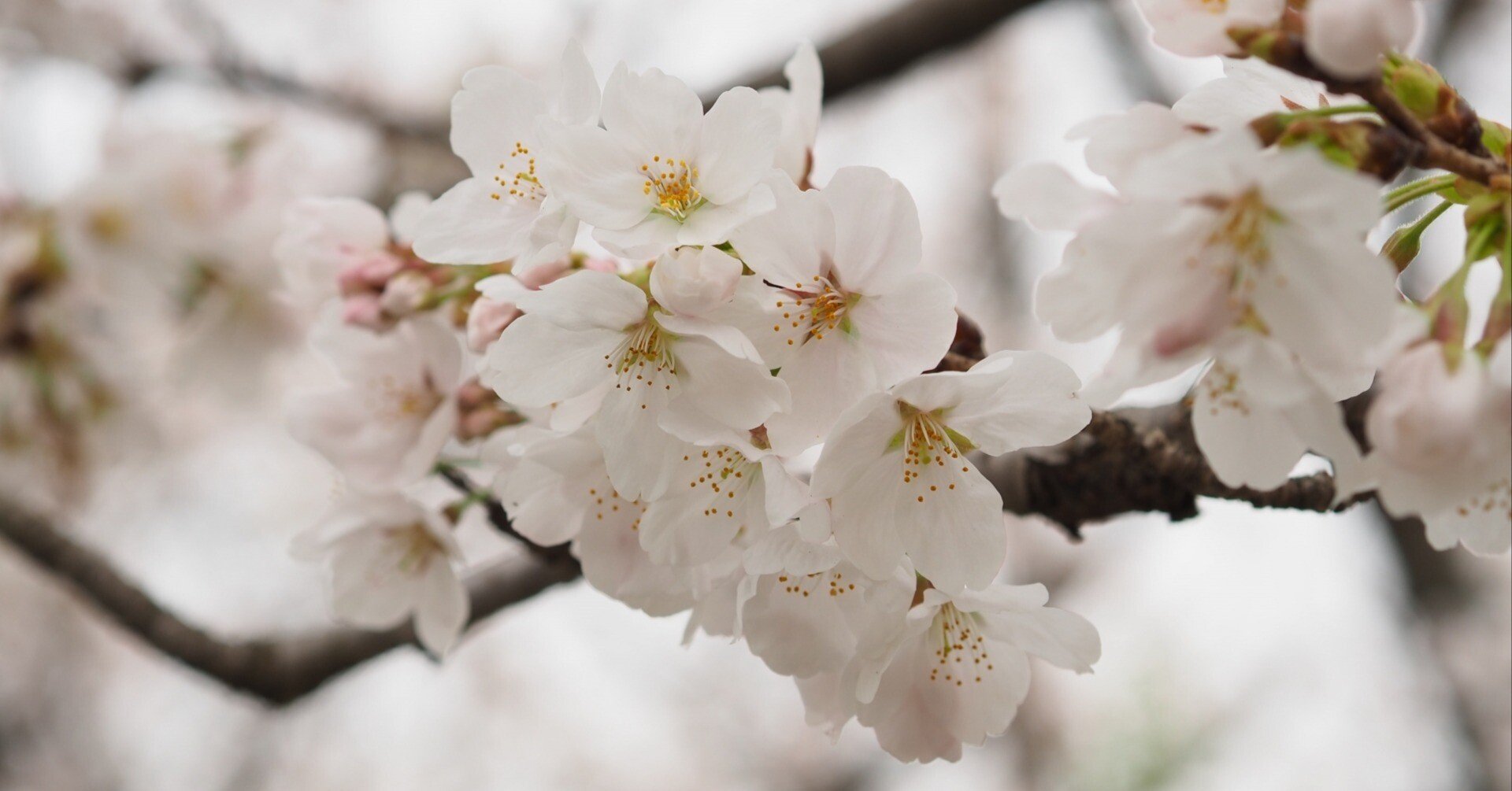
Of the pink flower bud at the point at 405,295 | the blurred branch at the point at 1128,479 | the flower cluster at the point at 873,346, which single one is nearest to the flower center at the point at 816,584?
the flower cluster at the point at 873,346

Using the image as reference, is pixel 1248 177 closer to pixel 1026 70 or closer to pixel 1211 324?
pixel 1211 324

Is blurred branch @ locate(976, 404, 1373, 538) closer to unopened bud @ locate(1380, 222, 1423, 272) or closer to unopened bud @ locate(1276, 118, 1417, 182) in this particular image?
unopened bud @ locate(1380, 222, 1423, 272)

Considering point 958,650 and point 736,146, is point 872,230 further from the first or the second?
point 958,650

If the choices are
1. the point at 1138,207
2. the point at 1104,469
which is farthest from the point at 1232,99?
the point at 1104,469

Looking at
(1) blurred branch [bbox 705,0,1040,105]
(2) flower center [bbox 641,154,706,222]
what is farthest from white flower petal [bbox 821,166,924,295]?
(1) blurred branch [bbox 705,0,1040,105]

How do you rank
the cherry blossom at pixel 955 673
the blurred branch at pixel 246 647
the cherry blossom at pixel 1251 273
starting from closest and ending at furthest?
the cherry blossom at pixel 1251 273 < the cherry blossom at pixel 955 673 < the blurred branch at pixel 246 647

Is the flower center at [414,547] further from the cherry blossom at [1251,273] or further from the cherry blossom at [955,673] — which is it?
the cherry blossom at [1251,273]
